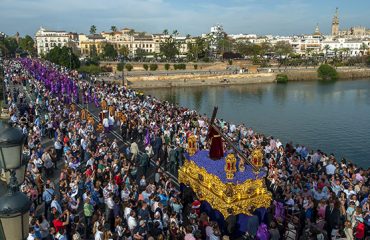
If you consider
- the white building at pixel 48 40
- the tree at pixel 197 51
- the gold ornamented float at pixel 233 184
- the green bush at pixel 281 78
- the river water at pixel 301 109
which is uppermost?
the white building at pixel 48 40

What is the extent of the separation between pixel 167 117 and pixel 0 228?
17280 millimetres

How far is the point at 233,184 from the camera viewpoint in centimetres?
979

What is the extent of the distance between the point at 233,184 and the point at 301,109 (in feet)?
122

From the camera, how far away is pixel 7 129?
3.46 meters

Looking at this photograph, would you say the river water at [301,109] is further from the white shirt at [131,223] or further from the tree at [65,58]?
the white shirt at [131,223]

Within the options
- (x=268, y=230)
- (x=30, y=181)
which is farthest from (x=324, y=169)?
(x=30, y=181)

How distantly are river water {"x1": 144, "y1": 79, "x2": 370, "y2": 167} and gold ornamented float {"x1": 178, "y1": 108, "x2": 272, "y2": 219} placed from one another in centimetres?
1572

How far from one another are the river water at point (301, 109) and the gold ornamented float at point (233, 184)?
15721 millimetres

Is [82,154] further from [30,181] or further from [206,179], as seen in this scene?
[206,179]

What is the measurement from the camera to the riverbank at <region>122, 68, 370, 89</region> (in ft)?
214

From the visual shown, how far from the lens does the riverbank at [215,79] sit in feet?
214

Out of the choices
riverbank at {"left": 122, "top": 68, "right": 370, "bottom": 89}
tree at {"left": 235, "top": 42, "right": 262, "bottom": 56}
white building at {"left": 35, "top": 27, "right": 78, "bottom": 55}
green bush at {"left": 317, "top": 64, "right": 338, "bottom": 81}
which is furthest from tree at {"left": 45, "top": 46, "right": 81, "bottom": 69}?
white building at {"left": 35, "top": 27, "right": 78, "bottom": 55}

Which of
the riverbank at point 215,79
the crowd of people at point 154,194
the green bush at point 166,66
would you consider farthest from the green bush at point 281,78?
the crowd of people at point 154,194

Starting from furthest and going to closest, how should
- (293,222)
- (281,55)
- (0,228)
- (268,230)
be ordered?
(281,55)
(293,222)
(268,230)
(0,228)
